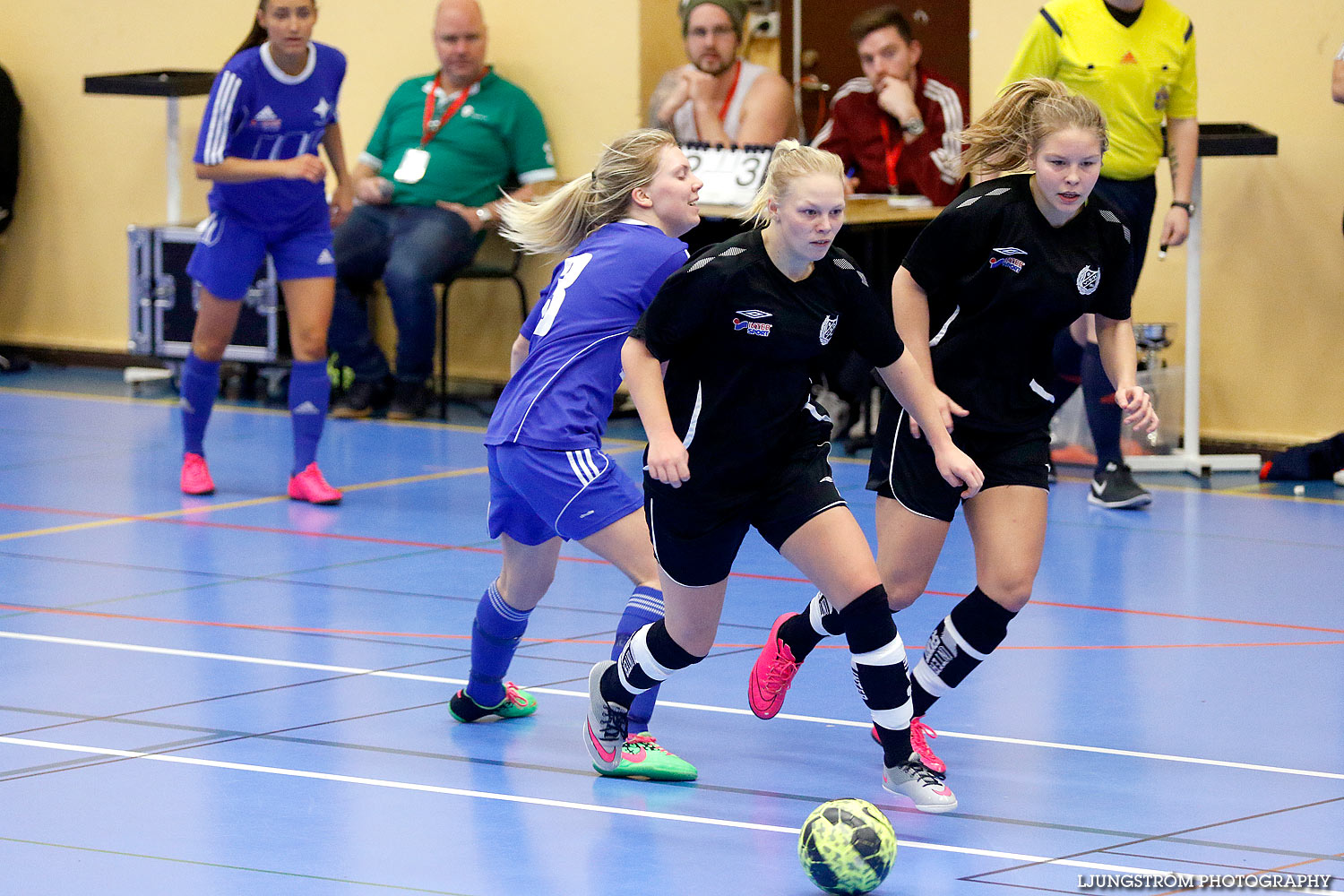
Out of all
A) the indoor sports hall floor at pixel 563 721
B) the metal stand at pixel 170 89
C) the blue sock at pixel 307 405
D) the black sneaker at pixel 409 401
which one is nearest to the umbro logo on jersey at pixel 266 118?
the blue sock at pixel 307 405

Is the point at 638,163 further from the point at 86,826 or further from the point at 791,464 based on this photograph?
the point at 86,826

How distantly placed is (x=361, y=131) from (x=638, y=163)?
24.8 feet

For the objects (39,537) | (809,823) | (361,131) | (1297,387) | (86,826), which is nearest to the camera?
(809,823)

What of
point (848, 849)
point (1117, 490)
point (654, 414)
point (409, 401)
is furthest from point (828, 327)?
point (409, 401)

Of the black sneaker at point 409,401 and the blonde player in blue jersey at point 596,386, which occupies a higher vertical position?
the blonde player in blue jersey at point 596,386

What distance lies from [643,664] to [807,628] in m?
0.57

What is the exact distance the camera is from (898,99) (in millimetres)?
9594

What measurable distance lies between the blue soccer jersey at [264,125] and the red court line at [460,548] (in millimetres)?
1332

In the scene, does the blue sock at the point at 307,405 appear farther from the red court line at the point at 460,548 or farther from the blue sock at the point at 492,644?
the blue sock at the point at 492,644

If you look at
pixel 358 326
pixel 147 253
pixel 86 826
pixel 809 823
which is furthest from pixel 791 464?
pixel 147 253

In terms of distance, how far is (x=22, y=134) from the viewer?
1316 centimetres

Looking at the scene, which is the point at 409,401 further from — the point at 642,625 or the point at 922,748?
the point at 922,748

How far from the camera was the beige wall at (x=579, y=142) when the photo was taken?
925cm

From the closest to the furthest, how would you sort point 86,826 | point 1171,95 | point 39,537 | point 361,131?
point 86,826
point 39,537
point 1171,95
point 361,131
